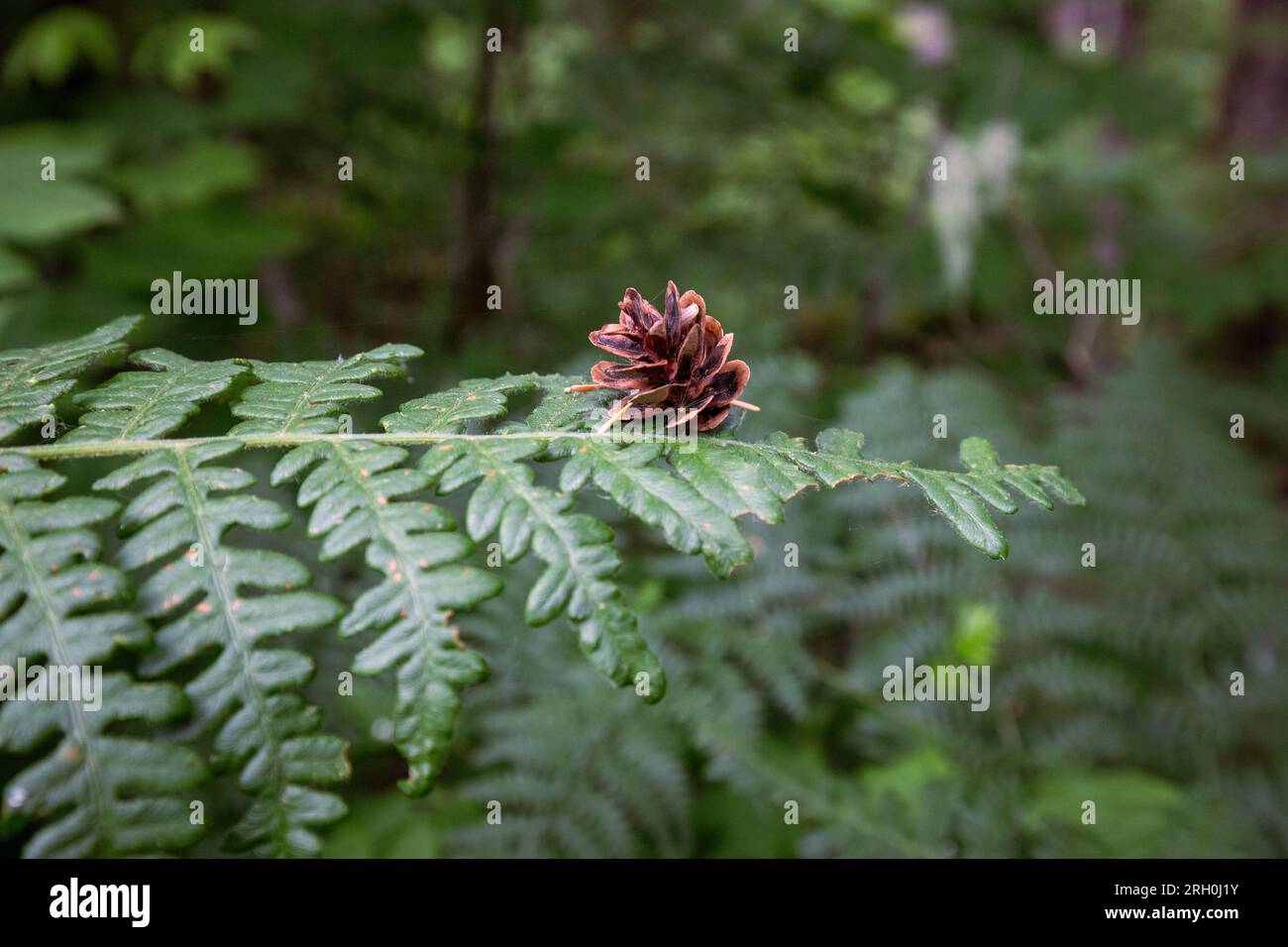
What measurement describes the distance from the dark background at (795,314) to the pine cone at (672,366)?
1209 mm

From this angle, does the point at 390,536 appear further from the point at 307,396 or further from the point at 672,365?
the point at 672,365

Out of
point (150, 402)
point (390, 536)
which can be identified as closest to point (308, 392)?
point (150, 402)

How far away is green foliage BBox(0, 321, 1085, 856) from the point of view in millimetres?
851

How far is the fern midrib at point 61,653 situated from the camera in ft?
2.63

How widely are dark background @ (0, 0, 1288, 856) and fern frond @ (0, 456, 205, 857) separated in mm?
694

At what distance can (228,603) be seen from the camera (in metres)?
0.92

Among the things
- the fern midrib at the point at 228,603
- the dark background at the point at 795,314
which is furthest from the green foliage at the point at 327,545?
the dark background at the point at 795,314

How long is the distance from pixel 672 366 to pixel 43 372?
888 mm

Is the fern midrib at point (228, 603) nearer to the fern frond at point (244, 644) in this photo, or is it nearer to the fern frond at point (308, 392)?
the fern frond at point (244, 644)

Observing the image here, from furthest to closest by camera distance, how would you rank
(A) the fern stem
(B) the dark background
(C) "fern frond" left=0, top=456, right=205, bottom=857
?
(B) the dark background < (A) the fern stem < (C) "fern frond" left=0, top=456, right=205, bottom=857

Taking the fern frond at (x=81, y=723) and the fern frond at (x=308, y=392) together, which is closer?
the fern frond at (x=81, y=723)

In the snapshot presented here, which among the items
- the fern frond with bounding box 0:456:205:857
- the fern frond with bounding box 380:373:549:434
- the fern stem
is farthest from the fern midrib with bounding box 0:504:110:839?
the fern frond with bounding box 380:373:549:434

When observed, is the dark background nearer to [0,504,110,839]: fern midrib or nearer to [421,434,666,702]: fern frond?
[0,504,110,839]: fern midrib
